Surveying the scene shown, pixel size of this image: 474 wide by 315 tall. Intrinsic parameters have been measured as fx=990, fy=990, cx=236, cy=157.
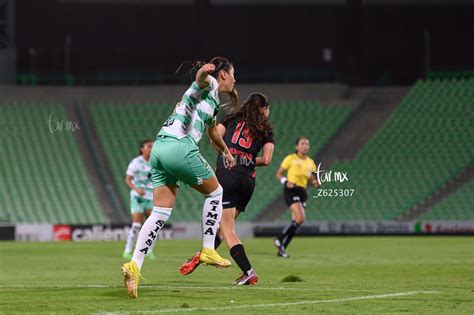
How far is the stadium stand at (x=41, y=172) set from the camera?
1467 inches

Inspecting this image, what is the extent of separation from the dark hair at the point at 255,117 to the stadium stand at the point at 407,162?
2138 cm

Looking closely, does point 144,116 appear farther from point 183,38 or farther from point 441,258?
point 441,258

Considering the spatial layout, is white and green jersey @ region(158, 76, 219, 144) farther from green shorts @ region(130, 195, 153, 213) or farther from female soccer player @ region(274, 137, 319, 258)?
green shorts @ region(130, 195, 153, 213)

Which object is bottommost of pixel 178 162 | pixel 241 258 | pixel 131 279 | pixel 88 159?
pixel 88 159

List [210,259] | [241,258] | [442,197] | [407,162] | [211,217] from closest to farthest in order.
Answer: [210,259], [211,217], [241,258], [442,197], [407,162]

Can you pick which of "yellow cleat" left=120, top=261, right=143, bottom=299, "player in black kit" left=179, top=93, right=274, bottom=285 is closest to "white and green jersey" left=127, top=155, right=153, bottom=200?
"player in black kit" left=179, top=93, right=274, bottom=285

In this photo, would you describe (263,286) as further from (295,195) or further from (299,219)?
(295,195)

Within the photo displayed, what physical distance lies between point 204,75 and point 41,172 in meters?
29.4

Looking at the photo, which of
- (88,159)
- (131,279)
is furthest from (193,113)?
(88,159)

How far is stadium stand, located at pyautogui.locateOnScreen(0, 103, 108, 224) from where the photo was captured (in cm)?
3725

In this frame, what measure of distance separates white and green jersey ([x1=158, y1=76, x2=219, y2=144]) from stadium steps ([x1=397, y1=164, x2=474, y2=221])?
82.9ft

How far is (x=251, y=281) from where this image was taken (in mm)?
12273

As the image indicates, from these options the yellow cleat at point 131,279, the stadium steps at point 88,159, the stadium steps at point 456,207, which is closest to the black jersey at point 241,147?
the yellow cleat at point 131,279

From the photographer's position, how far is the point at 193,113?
11047 millimetres
